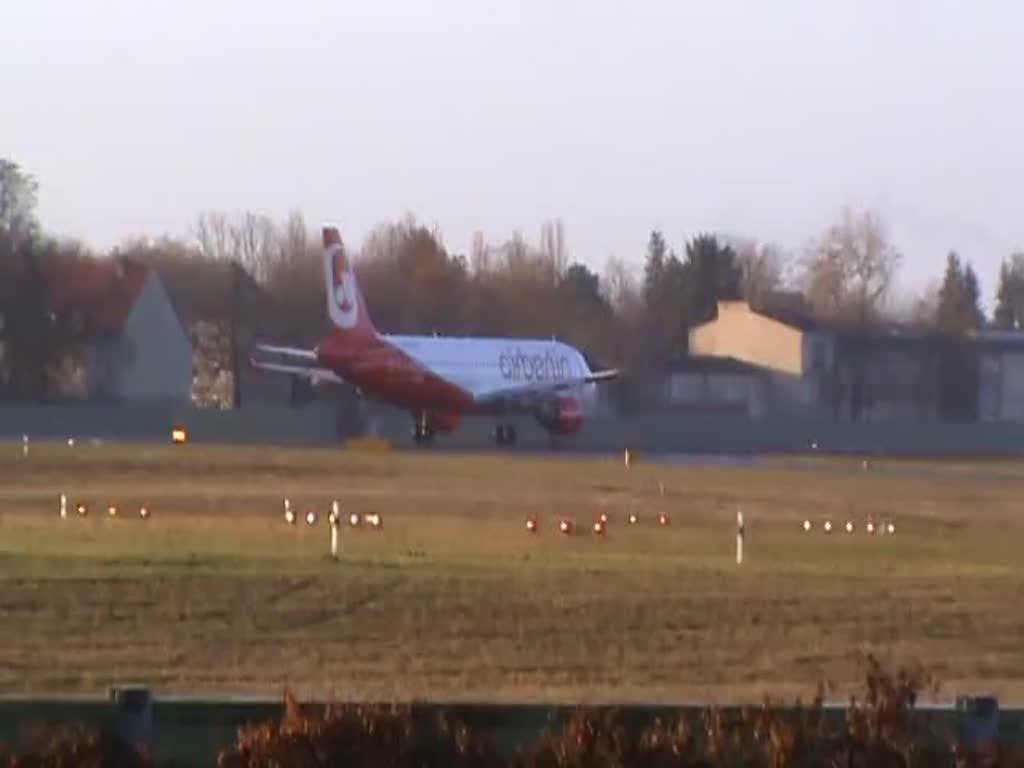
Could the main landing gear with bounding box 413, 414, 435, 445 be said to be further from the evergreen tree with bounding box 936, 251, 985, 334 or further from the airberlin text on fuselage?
the evergreen tree with bounding box 936, 251, 985, 334

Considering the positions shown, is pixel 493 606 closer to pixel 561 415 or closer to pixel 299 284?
pixel 561 415

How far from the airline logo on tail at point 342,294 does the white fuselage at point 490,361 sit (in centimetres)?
146

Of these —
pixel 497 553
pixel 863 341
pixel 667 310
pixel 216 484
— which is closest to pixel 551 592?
pixel 497 553

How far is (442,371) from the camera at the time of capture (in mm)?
77938

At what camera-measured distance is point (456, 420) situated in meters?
80.6

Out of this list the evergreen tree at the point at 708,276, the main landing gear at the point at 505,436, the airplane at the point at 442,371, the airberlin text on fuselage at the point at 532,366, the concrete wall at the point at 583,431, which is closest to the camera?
the airplane at the point at 442,371

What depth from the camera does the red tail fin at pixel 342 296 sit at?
252ft

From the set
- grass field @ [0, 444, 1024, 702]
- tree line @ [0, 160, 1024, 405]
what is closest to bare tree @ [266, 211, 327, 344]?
tree line @ [0, 160, 1024, 405]

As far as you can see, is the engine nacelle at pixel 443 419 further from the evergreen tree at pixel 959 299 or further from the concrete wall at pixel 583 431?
the evergreen tree at pixel 959 299

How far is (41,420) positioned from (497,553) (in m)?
47.0

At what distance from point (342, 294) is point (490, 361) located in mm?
5645

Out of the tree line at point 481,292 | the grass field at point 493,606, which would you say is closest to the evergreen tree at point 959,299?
the tree line at point 481,292

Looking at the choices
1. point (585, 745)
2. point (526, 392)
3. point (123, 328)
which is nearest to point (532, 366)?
point (526, 392)

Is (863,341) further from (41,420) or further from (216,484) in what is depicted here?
(216,484)
